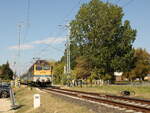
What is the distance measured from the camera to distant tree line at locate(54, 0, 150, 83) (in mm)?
65500

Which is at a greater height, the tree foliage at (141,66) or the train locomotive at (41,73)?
the tree foliage at (141,66)

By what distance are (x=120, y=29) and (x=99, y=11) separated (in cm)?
562

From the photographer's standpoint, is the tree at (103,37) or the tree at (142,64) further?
the tree at (142,64)

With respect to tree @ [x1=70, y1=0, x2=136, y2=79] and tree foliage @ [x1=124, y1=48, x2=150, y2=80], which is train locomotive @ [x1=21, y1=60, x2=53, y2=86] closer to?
tree @ [x1=70, y1=0, x2=136, y2=79]

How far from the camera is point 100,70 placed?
6550 cm

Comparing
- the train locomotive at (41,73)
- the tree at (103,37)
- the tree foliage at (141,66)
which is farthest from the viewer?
the tree foliage at (141,66)

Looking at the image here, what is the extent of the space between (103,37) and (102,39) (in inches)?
17.9

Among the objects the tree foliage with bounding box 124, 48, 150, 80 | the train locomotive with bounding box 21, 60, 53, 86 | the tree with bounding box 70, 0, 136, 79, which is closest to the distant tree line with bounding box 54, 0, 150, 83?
the tree with bounding box 70, 0, 136, 79

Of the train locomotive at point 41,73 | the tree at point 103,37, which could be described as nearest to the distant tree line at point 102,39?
the tree at point 103,37

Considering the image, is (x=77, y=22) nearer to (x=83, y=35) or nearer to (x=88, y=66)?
(x=83, y=35)

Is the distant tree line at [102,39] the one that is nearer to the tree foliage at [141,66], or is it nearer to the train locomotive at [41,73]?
the train locomotive at [41,73]

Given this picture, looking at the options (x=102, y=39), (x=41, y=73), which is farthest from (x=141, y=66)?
(x=41, y=73)

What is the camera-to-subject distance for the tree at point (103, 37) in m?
65.4

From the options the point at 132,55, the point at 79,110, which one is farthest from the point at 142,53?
the point at 79,110
